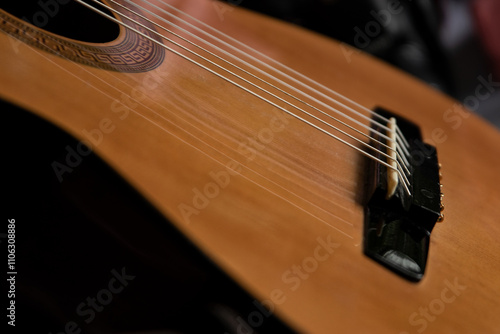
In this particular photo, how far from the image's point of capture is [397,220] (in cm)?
58

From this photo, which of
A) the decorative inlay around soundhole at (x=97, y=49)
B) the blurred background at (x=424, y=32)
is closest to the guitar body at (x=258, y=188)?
the decorative inlay around soundhole at (x=97, y=49)

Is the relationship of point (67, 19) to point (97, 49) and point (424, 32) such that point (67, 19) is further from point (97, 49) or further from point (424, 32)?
point (424, 32)

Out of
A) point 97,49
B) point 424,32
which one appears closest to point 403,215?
point 97,49

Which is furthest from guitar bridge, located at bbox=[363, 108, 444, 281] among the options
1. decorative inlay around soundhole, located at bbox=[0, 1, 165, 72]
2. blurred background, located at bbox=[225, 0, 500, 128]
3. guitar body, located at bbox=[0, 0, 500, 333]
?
blurred background, located at bbox=[225, 0, 500, 128]

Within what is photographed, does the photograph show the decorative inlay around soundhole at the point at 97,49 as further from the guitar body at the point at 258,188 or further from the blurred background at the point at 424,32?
the blurred background at the point at 424,32

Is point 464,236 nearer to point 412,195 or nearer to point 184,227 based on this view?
point 412,195

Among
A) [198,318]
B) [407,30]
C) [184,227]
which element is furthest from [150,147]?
[407,30]

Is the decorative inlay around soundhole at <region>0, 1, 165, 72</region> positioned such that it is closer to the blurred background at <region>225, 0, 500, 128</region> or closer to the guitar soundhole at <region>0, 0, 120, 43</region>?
the guitar soundhole at <region>0, 0, 120, 43</region>

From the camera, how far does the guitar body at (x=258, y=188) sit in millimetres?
488

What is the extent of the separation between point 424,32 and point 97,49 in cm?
106

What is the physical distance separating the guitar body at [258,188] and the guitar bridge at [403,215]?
0.05 ft

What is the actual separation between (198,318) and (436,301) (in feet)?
1.07

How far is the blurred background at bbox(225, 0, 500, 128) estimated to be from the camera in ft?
4.22

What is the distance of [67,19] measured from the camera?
688 mm
